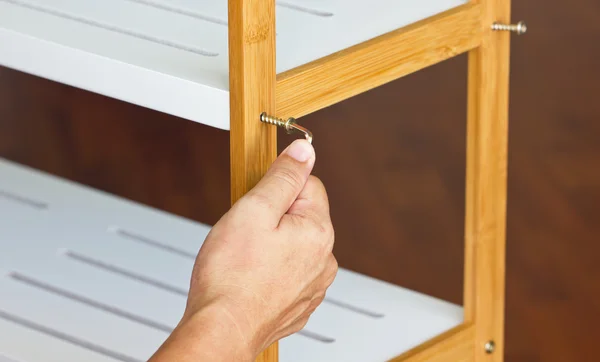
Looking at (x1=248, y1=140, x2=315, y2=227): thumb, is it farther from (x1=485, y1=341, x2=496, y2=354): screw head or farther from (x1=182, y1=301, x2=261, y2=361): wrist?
(x1=485, y1=341, x2=496, y2=354): screw head

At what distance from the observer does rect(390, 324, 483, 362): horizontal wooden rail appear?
1.07 metres

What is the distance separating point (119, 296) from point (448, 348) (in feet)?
1.16

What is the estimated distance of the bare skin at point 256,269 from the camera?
0.78 meters

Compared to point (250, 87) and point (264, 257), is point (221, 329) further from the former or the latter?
point (250, 87)

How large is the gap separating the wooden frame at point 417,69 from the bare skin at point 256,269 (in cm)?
3

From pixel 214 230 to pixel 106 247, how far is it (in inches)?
20.9

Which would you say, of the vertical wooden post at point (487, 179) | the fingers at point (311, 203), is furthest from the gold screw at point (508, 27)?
the fingers at point (311, 203)

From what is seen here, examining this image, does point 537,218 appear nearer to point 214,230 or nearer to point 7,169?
point 7,169

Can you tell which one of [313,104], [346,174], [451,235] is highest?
[346,174]

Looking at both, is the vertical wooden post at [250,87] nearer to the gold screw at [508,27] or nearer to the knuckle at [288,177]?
the knuckle at [288,177]

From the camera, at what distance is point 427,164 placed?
7.37ft

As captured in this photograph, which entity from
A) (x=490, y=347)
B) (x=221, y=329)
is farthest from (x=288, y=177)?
(x=490, y=347)

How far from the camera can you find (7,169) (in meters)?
1.54

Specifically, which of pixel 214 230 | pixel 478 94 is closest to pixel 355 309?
pixel 478 94
